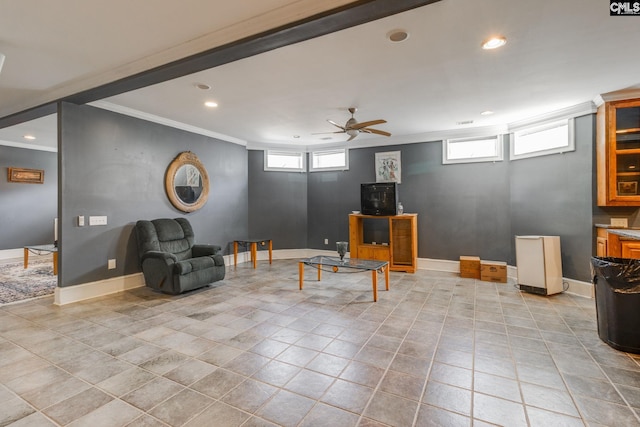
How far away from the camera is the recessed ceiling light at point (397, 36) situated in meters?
2.36

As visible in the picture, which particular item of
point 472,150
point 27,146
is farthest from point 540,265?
point 27,146

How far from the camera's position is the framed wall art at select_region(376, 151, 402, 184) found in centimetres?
598

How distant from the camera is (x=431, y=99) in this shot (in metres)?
3.90

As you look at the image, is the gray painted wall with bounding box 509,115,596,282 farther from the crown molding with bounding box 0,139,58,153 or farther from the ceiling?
the crown molding with bounding box 0,139,58,153

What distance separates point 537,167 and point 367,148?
3026 millimetres

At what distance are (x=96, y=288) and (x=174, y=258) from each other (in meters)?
1.14

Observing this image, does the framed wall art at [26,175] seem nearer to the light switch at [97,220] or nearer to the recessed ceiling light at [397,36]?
the light switch at [97,220]

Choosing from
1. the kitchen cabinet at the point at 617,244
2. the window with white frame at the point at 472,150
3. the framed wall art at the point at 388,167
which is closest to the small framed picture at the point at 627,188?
the kitchen cabinet at the point at 617,244

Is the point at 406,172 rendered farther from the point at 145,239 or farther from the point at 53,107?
the point at 53,107

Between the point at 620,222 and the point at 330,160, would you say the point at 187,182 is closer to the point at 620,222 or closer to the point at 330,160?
the point at 330,160

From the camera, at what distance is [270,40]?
7.27 feet

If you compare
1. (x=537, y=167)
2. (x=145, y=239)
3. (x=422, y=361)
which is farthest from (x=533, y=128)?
(x=145, y=239)

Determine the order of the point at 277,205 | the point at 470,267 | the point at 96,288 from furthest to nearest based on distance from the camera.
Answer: the point at 277,205 < the point at 470,267 < the point at 96,288

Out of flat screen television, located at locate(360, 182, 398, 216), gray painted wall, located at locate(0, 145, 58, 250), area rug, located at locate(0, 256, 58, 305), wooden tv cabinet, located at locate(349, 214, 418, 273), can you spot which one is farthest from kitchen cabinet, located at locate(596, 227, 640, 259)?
gray painted wall, located at locate(0, 145, 58, 250)
